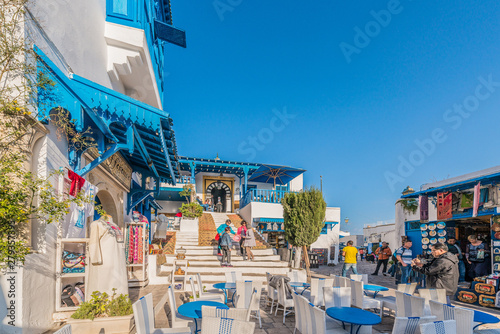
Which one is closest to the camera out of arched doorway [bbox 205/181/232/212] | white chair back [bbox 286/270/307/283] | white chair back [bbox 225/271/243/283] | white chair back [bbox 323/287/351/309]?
white chair back [bbox 323/287/351/309]

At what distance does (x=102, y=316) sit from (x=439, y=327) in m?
4.05

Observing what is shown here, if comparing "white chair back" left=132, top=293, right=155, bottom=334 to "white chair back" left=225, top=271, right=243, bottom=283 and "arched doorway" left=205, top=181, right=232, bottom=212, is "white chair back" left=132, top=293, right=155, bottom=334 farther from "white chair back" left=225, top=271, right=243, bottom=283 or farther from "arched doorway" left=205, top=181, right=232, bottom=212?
"arched doorway" left=205, top=181, right=232, bottom=212

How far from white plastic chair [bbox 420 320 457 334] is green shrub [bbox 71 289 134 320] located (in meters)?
3.69

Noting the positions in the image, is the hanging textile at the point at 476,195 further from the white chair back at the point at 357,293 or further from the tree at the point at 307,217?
the white chair back at the point at 357,293

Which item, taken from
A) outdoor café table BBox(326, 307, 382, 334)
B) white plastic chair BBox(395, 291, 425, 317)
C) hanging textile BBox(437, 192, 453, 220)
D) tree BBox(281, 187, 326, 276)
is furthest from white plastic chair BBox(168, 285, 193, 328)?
hanging textile BBox(437, 192, 453, 220)

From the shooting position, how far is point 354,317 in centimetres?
427

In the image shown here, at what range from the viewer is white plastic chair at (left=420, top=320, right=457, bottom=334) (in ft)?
10.3

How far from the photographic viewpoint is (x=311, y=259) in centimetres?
1591

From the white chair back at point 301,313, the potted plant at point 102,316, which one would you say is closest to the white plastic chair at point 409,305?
the white chair back at point 301,313

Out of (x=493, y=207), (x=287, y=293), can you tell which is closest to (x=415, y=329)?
(x=287, y=293)

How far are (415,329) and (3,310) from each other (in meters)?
4.60

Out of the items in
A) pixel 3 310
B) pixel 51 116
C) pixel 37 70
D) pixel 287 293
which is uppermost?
pixel 37 70

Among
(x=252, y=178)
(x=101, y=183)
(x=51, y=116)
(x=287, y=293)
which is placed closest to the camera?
(x=51, y=116)

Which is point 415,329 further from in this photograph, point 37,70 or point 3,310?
point 37,70
